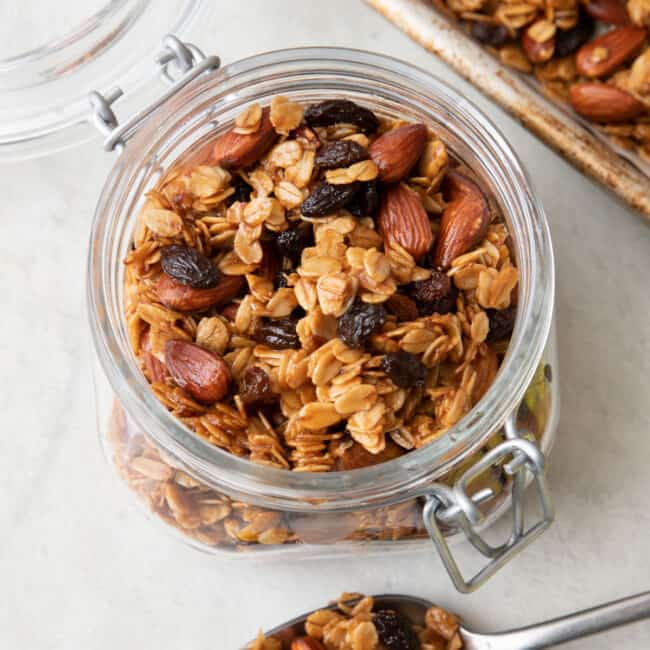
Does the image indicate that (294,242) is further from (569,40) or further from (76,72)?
(569,40)

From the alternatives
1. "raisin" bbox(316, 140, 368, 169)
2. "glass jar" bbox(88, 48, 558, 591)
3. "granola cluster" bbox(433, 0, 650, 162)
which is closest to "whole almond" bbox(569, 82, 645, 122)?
"granola cluster" bbox(433, 0, 650, 162)

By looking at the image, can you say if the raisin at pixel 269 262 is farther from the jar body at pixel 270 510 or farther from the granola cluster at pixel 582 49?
the granola cluster at pixel 582 49

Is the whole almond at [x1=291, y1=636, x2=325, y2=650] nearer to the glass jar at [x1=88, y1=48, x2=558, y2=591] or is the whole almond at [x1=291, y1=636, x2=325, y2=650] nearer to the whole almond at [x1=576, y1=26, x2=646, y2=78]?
the glass jar at [x1=88, y1=48, x2=558, y2=591]

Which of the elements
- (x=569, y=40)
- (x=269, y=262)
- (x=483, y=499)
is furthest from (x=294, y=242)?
(x=569, y=40)

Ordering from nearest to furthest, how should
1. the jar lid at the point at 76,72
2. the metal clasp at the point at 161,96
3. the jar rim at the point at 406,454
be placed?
the jar rim at the point at 406,454
the metal clasp at the point at 161,96
the jar lid at the point at 76,72

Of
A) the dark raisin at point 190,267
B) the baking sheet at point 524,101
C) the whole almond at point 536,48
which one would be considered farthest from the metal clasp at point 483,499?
the whole almond at point 536,48

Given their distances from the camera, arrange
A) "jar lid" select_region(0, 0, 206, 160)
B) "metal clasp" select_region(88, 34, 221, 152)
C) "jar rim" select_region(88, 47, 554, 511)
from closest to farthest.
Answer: "jar rim" select_region(88, 47, 554, 511)
"metal clasp" select_region(88, 34, 221, 152)
"jar lid" select_region(0, 0, 206, 160)

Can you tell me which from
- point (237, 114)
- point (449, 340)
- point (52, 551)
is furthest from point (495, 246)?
point (52, 551)
